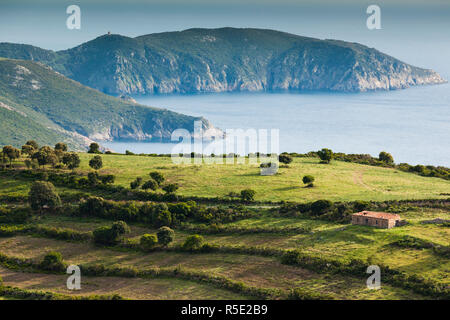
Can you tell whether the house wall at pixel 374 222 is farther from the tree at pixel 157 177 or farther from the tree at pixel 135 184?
the tree at pixel 135 184

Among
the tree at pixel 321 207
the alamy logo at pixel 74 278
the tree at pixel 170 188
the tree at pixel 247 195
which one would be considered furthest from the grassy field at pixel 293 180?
the alamy logo at pixel 74 278

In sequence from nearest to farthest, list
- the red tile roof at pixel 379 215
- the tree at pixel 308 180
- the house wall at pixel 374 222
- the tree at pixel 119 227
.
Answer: the house wall at pixel 374 222
the red tile roof at pixel 379 215
the tree at pixel 119 227
the tree at pixel 308 180

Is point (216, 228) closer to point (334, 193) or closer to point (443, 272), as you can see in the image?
point (334, 193)

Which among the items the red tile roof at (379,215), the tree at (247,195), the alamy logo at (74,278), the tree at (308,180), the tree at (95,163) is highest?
the tree at (95,163)

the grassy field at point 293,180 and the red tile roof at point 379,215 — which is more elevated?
the grassy field at point 293,180

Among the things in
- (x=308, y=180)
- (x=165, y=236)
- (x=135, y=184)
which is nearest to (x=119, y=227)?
(x=165, y=236)

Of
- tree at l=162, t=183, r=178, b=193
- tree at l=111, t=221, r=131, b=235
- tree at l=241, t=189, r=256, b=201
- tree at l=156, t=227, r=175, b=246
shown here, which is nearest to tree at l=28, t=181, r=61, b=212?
tree at l=111, t=221, r=131, b=235
